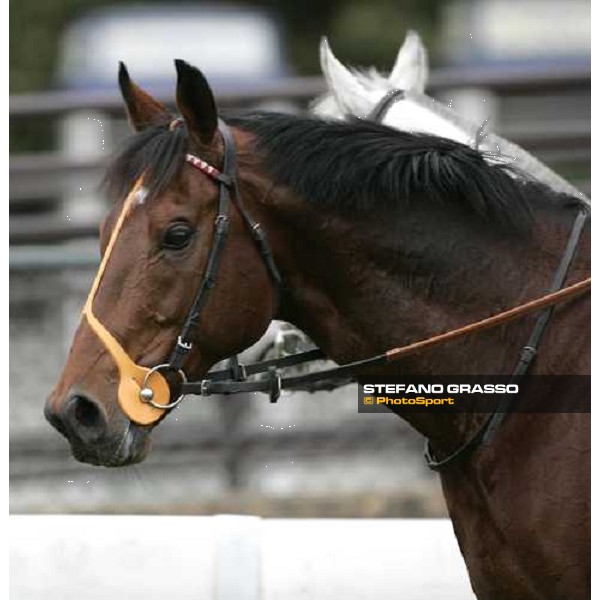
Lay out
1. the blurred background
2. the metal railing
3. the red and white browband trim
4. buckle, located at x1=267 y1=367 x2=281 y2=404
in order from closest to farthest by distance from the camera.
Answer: the red and white browband trim → buckle, located at x1=267 y1=367 x2=281 y2=404 → the blurred background → the metal railing

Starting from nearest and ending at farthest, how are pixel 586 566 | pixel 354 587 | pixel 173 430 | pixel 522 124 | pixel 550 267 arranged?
pixel 586 566 → pixel 550 267 → pixel 354 587 → pixel 173 430 → pixel 522 124

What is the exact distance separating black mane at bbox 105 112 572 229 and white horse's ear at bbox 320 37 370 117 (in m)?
0.76

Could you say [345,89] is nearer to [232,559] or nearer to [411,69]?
[411,69]

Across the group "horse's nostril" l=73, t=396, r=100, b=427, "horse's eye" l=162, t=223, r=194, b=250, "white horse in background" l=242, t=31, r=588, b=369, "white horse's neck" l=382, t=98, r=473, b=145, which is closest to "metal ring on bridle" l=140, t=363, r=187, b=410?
"horse's nostril" l=73, t=396, r=100, b=427

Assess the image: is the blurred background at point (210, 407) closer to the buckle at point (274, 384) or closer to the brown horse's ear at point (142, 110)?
the brown horse's ear at point (142, 110)

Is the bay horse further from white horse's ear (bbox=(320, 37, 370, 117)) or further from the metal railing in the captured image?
the metal railing

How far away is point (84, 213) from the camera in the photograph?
808 cm

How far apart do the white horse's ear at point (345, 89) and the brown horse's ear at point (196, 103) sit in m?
0.96

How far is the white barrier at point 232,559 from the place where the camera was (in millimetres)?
4453

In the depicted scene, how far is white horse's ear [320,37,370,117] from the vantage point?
421cm

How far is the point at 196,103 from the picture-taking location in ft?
10.7

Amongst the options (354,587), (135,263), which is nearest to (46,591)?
(354,587)

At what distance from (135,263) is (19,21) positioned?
1203cm

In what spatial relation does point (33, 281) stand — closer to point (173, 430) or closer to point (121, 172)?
point (173, 430)
